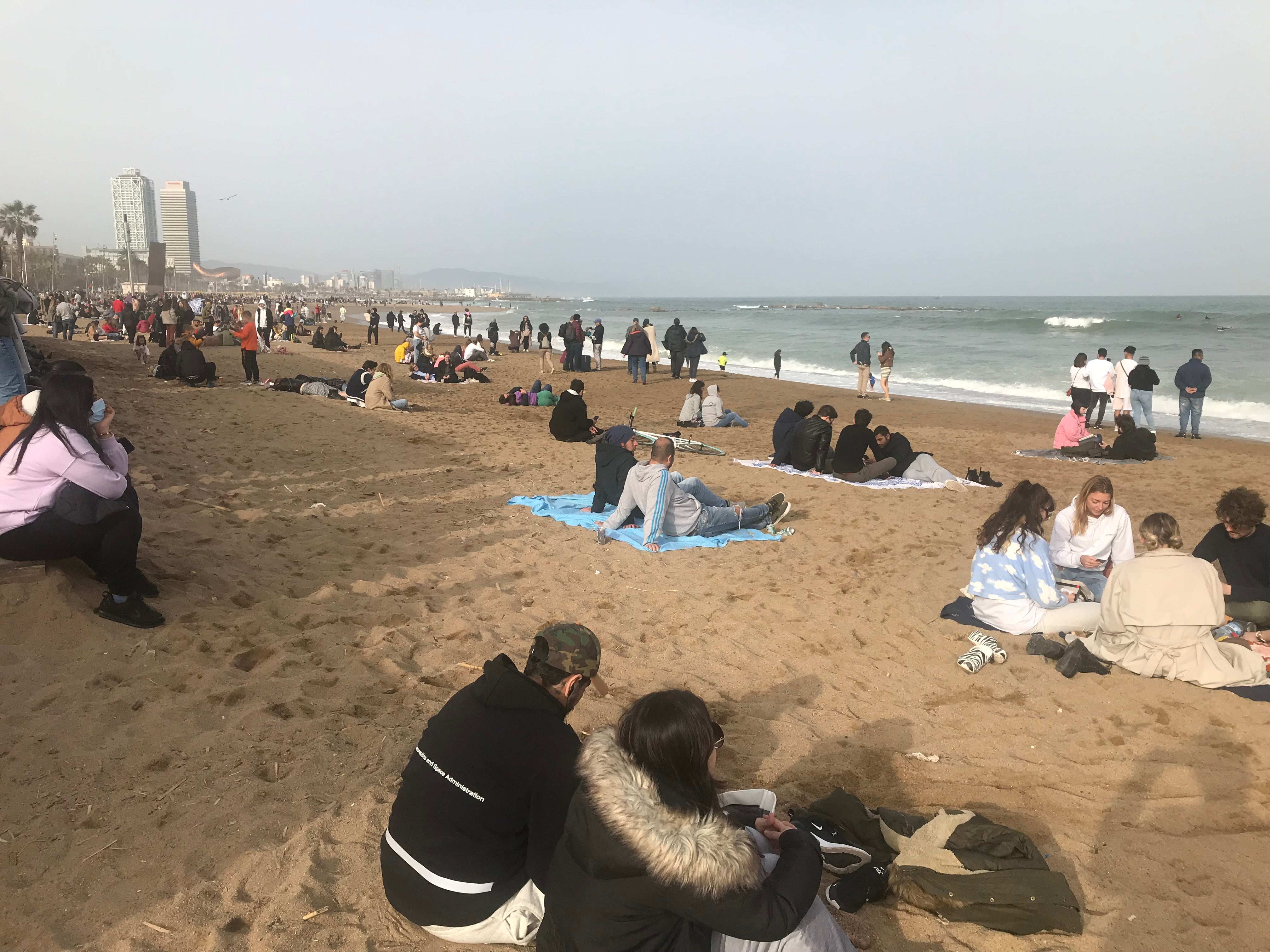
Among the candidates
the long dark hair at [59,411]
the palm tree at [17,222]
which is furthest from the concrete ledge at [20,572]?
the palm tree at [17,222]

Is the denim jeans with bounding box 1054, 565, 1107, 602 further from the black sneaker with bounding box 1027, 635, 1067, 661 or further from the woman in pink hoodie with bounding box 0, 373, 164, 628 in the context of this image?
the woman in pink hoodie with bounding box 0, 373, 164, 628

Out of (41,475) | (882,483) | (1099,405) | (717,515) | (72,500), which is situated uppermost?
(41,475)

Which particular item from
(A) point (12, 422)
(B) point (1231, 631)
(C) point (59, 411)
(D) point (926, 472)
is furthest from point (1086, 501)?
(A) point (12, 422)

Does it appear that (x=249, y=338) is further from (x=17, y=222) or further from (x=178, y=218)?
(x=178, y=218)

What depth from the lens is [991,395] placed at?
883 inches

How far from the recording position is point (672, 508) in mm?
7004

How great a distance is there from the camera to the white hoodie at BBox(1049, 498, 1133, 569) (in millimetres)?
5688

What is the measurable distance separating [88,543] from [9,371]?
112 inches

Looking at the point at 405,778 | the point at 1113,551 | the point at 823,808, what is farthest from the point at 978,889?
the point at 1113,551

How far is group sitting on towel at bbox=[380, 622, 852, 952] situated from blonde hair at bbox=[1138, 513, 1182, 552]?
3.33m

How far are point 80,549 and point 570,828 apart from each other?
3.91m

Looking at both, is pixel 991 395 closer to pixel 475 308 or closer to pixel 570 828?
pixel 570 828

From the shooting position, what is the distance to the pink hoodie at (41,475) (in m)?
4.14

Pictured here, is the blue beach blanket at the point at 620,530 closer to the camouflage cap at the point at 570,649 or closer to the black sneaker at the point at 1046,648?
the black sneaker at the point at 1046,648
